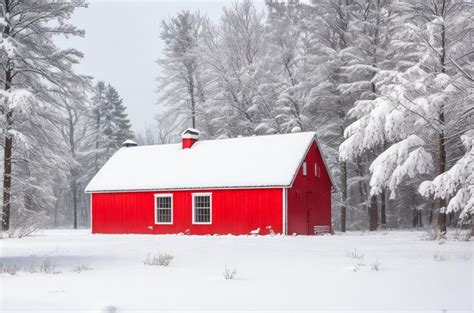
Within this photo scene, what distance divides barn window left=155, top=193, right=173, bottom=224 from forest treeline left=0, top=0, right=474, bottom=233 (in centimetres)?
517

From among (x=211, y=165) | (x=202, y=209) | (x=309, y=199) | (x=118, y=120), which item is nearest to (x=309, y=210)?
(x=309, y=199)

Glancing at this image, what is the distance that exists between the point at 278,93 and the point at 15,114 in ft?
56.2

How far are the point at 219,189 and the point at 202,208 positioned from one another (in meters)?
1.45

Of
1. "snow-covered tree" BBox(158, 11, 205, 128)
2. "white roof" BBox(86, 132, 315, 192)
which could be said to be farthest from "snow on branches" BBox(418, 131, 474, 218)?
"snow-covered tree" BBox(158, 11, 205, 128)

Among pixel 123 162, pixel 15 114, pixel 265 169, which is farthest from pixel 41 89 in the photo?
pixel 265 169

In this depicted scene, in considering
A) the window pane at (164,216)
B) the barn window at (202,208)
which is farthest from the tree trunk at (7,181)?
the barn window at (202,208)

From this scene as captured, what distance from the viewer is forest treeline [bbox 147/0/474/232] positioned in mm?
20609

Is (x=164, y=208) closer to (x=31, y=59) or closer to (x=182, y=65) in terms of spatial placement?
(x=31, y=59)

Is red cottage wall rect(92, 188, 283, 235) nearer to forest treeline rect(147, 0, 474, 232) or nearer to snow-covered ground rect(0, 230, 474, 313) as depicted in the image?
forest treeline rect(147, 0, 474, 232)

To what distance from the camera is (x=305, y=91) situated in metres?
34.4

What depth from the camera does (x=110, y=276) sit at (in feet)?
33.2

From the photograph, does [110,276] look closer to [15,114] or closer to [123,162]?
[15,114]

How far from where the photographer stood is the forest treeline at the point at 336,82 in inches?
811

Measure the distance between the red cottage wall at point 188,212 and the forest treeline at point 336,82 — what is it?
4531 millimetres
